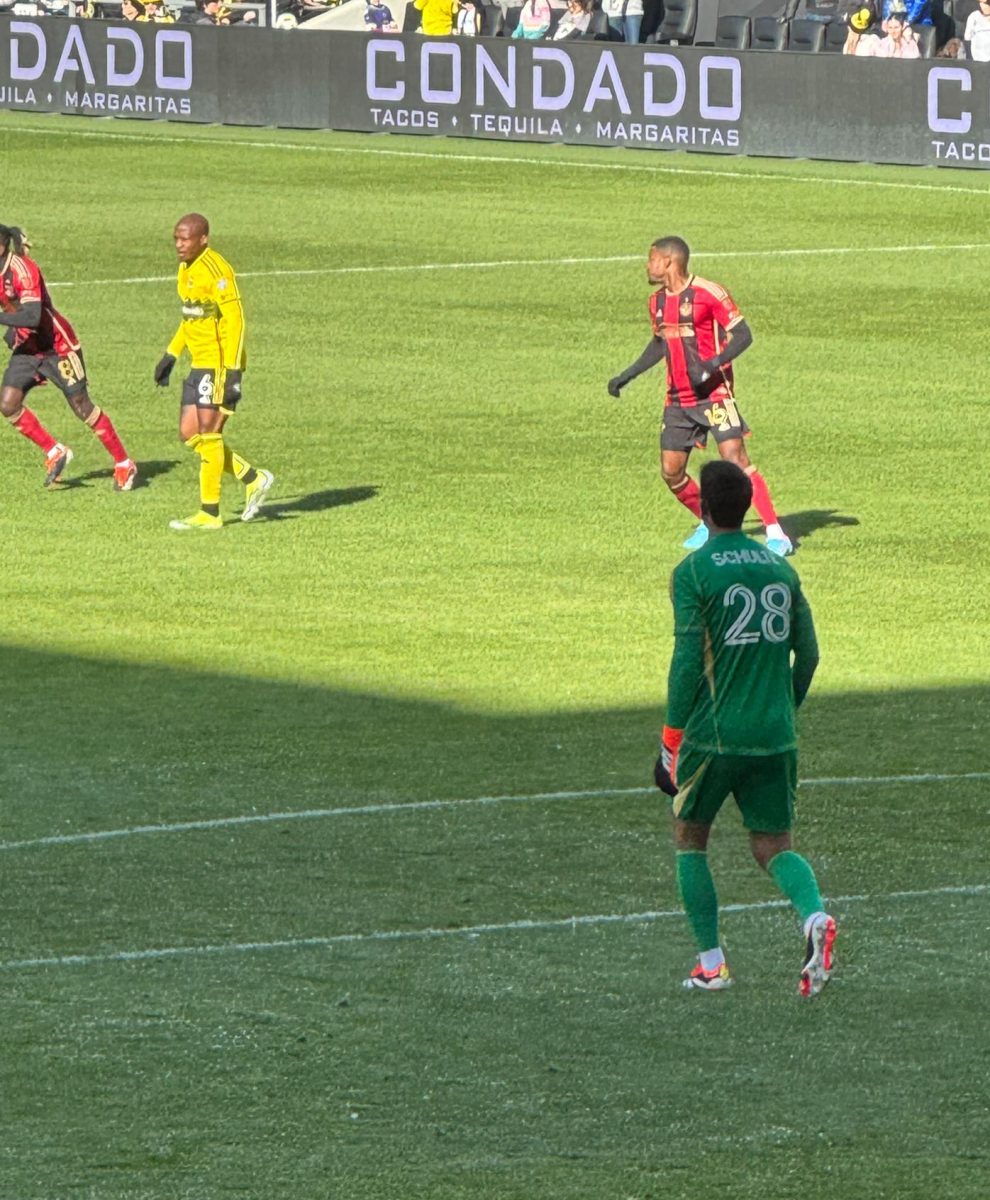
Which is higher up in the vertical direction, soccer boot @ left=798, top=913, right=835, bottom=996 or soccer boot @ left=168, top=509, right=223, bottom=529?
soccer boot @ left=798, top=913, right=835, bottom=996

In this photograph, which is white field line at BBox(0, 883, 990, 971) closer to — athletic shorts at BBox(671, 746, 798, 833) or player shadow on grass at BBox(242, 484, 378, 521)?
athletic shorts at BBox(671, 746, 798, 833)

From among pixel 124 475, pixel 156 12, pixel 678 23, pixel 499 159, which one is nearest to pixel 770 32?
pixel 678 23

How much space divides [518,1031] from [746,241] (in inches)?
986

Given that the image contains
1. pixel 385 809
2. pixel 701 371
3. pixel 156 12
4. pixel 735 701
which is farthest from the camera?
pixel 156 12

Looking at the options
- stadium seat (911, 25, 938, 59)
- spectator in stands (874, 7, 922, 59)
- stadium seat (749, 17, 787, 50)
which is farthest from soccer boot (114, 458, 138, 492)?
stadium seat (749, 17, 787, 50)

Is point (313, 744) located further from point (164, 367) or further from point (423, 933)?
point (164, 367)

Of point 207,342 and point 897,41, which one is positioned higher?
point 207,342

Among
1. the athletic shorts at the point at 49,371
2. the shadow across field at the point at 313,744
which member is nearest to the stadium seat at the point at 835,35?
the athletic shorts at the point at 49,371

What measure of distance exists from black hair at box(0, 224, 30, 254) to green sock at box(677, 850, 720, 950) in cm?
1112

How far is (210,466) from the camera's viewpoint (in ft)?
60.4

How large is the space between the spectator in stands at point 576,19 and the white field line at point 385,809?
33686 mm

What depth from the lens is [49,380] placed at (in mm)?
19766

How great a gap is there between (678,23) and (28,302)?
98.8 ft

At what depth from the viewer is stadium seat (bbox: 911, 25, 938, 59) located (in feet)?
137
